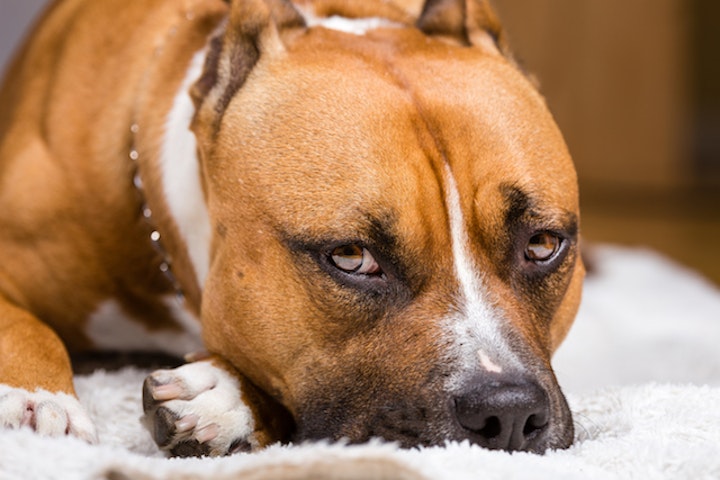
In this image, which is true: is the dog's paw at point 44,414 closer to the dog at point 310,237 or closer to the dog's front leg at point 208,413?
the dog at point 310,237

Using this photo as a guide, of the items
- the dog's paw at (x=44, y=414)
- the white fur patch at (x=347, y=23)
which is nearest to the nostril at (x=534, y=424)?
the dog's paw at (x=44, y=414)

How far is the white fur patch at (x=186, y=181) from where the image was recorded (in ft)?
7.07

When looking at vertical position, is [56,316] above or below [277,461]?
below

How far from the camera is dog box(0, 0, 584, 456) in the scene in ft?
5.72

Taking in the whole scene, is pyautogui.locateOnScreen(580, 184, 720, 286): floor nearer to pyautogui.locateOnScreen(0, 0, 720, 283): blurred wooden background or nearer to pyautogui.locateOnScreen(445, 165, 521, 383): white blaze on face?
pyautogui.locateOnScreen(0, 0, 720, 283): blurred wooden background

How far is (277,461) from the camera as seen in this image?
147 centimetres

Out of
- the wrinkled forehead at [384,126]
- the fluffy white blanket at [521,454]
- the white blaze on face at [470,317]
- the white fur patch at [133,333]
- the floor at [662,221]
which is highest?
the wrinkled forehead at [384,126]

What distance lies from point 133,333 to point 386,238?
0.92 m

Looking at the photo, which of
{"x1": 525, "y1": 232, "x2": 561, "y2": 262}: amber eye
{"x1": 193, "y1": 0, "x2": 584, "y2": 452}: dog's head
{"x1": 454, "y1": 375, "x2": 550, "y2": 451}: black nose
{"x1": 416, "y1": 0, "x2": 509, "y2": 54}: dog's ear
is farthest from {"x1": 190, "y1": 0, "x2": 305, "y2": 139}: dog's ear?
{"x1": 454, "y1": 375, "x2": 550, "y2": 451}: black nose

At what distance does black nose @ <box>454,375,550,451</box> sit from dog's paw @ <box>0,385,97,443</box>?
66 cm

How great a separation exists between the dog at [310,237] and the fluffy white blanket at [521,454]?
9cm

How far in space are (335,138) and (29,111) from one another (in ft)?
3.48

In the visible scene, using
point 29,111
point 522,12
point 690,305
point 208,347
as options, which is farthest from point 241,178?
point 522,12

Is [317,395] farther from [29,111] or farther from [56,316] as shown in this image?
[29,111]
